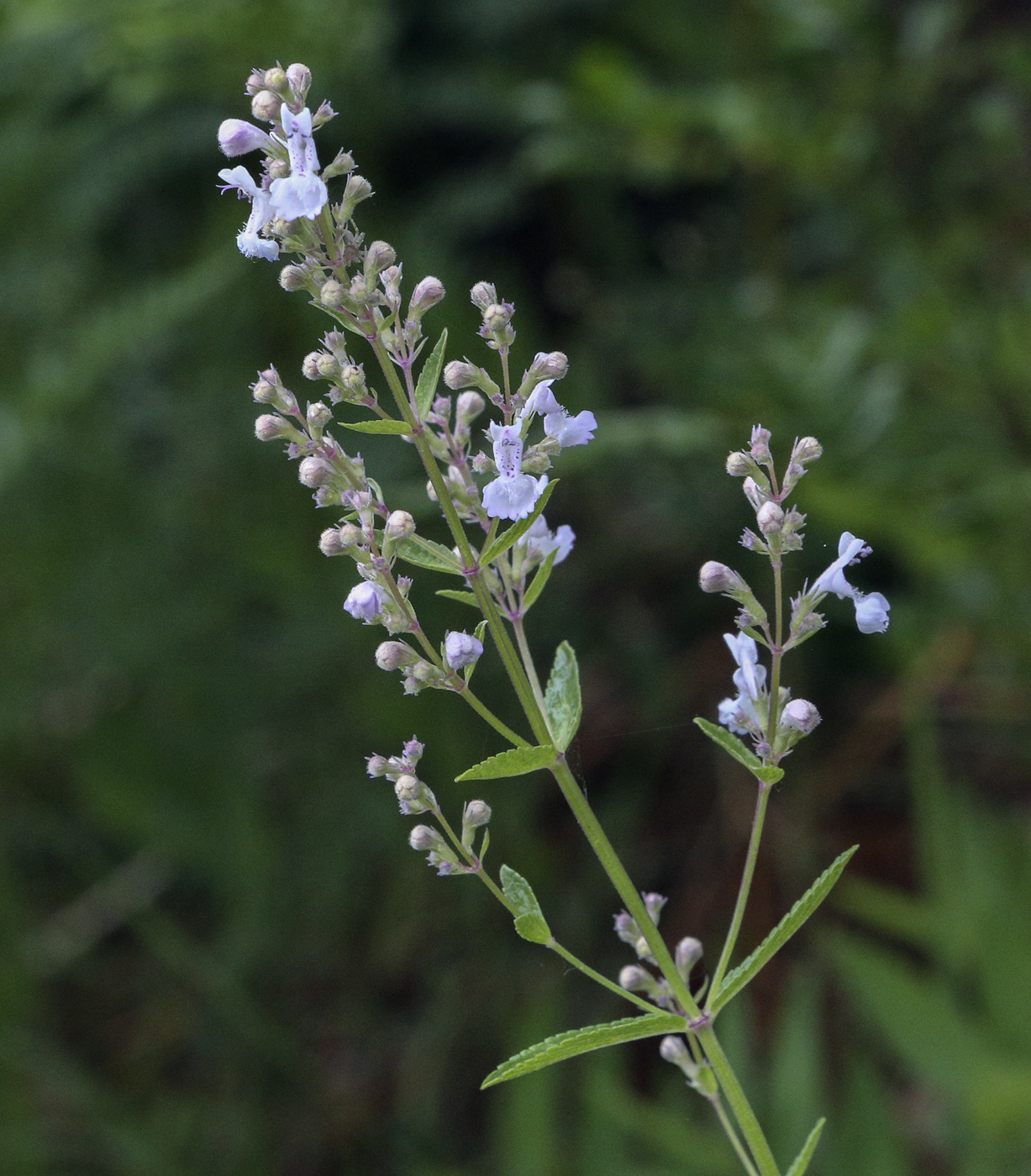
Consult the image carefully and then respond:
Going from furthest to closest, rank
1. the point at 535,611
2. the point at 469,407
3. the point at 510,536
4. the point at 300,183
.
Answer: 1. the point at 535,611
2. the point at 469,407
3. the point at 510,536
4. the point at 300,183

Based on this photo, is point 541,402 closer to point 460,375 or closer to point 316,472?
point 460,375

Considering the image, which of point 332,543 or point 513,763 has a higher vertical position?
point 332,543

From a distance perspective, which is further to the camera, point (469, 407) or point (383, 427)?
point (469, 407)

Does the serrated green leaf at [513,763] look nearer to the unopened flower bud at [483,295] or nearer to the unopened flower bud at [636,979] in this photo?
the unopened flower bud at [636,979]

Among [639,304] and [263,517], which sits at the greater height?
[639,304]

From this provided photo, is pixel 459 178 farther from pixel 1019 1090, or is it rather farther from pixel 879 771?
pixel 1019 1090

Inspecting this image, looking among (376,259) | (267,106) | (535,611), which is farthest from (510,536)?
(535,611)

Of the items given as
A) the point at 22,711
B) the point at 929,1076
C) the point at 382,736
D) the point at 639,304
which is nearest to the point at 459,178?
the point at 639,304

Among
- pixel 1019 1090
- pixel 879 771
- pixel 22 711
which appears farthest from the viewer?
pixel 879 771
